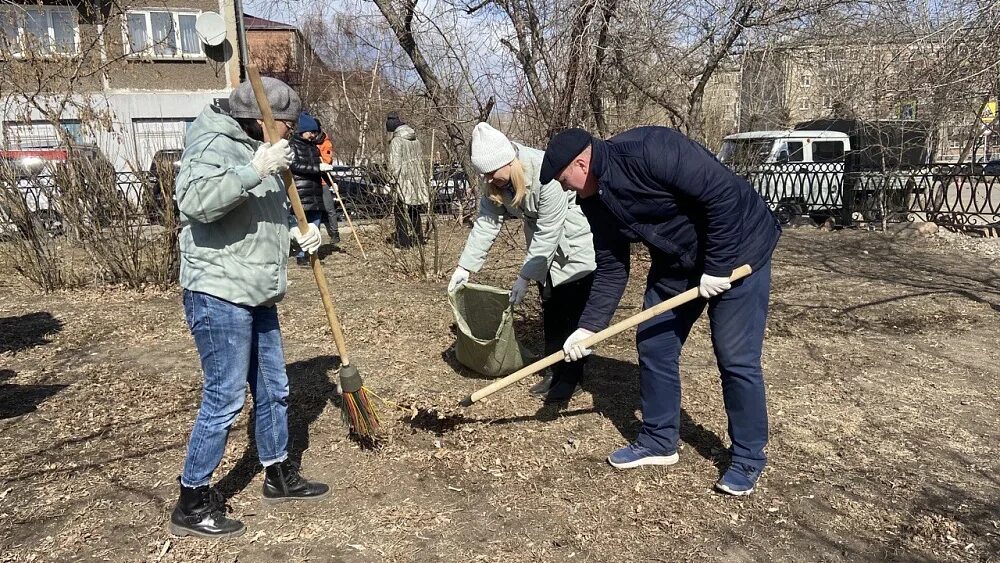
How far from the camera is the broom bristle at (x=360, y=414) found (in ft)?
10.5

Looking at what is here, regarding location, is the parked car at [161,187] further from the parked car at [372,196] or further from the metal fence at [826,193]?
the parked car at [372,196]

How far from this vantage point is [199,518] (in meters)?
2.58

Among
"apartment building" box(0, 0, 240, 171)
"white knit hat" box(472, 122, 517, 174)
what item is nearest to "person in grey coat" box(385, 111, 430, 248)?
"apartment building" box(0, 0, 240, 171)

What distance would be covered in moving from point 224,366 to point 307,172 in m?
5.27

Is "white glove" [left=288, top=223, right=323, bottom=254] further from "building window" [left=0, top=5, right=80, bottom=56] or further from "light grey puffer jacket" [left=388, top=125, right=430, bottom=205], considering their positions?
"building window" [left=0, top=5, right=80, bottom=56]

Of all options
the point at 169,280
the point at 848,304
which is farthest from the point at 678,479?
the point at 169,280

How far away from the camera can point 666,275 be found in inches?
114

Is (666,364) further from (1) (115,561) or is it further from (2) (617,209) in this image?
(1) (115,561)

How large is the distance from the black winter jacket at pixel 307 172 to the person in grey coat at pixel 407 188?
0.81 meters

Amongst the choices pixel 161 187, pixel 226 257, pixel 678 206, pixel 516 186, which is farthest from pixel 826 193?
pixel 226 257

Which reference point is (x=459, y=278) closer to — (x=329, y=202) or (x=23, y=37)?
(x=329, y=202)

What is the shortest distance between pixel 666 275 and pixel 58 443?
3.02m

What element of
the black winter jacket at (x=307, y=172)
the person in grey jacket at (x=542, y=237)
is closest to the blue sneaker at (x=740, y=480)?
the person in grey jacket at (x=542, y=237)

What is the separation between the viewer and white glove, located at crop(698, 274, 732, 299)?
2.61 meters
